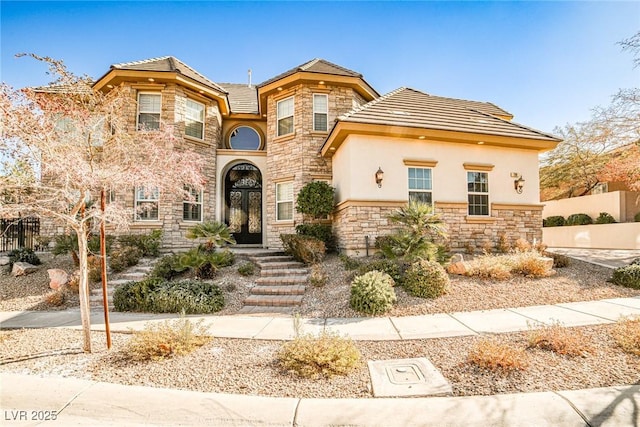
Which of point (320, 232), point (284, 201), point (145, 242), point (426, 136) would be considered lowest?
point (145, 242)

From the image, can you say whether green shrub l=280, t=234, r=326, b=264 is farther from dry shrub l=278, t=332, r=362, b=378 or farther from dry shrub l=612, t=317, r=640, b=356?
dry shrub l=612, t=317, r=640, b=356

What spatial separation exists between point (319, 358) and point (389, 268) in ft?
13.9

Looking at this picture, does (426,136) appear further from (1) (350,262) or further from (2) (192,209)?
(2) (192,209)

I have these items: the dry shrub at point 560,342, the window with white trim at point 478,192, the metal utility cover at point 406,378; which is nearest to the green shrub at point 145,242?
the metal utility cover at point 406,378

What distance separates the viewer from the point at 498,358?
11.5ft

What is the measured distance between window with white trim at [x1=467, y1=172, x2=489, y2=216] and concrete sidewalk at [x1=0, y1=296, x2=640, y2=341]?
14.7 ft

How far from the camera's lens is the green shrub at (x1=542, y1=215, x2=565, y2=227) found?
57.8 ft

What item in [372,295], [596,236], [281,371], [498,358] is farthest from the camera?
[596,236]

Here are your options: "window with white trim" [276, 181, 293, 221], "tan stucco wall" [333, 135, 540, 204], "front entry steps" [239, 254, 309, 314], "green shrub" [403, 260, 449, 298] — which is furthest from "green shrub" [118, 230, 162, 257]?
"green shrub" [403, 260, 449, 298]

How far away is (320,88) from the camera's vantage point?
11945mm

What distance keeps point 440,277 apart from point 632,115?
12976 mm

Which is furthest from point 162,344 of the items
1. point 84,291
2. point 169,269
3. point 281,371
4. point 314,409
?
point 169,269

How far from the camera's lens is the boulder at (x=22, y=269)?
9.09 metres

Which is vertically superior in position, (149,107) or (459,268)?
(149,107)
